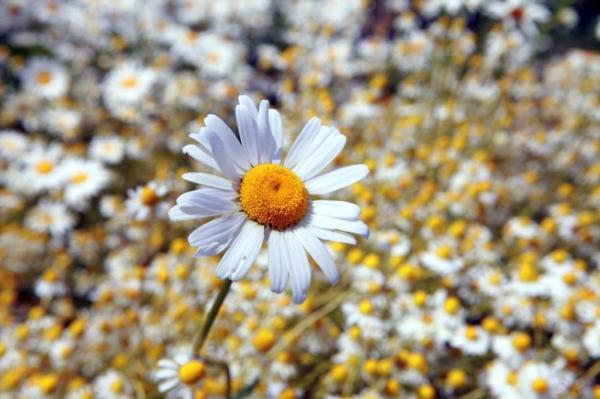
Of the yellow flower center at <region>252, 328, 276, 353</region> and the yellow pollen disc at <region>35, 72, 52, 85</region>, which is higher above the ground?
the yellow pollen disc at <region>35, 72, 52, 85</region>

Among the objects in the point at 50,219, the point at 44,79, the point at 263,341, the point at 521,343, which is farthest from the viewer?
the point at 44,79

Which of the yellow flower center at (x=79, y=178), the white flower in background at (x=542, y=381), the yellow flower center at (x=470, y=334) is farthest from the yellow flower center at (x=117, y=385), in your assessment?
the white flower in background at (x=542, y=381)

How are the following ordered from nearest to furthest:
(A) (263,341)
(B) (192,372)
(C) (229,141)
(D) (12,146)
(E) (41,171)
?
(C) (229,141) < (B) (192,372) < (A) (263,341) < (E) (41,171) < (D) (12,146)

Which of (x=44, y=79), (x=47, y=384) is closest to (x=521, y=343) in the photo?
(x=47, y=384)

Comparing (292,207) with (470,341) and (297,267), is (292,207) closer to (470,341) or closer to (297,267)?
(297,267)

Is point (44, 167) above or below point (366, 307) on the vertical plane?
above

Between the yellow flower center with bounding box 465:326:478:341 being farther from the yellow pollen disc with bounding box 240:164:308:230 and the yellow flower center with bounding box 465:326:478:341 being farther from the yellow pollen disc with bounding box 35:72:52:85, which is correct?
the yellow pollen disc with bounding box 35:72:52:85

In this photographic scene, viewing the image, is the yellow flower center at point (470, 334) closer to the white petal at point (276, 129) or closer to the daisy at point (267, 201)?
the daisy at point (267, 201)

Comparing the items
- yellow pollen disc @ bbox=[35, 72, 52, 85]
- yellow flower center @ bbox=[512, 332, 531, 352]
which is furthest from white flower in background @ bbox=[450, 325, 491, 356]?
yellow pollen disc @ bbox=[35, 72, 52, 85]
